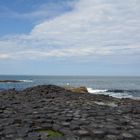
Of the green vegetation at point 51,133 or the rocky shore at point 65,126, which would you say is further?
the green vegetation at point 51,133

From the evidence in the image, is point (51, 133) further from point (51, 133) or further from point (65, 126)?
point (65, 126)

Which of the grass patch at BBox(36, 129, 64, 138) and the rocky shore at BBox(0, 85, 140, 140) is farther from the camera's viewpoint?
the grass patch at BBox(36, 129, 64, 138)

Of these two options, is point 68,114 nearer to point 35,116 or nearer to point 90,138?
point 35,116

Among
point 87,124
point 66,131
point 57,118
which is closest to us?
point 66,131

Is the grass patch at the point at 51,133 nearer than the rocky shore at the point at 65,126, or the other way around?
the rocky shore at the point at 65,126

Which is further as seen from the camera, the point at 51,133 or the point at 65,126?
the point at 65,126

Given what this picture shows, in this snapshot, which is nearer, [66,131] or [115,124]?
[66,131]

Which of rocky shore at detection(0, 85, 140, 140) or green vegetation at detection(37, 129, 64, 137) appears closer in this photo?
rocky shore at detection(0, 85, 140, 140)

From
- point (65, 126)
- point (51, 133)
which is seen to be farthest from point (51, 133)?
point (65, 126)

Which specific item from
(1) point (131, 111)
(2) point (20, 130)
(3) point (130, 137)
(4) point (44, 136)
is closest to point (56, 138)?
(4) point (44, 136)

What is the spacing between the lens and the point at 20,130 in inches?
341

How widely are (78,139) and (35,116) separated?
3.23 meters

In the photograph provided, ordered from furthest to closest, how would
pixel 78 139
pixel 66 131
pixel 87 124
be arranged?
pixel 87 124 < pixel 66 131 < pixel 78 139

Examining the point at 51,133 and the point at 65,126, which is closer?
the point at 51,133
